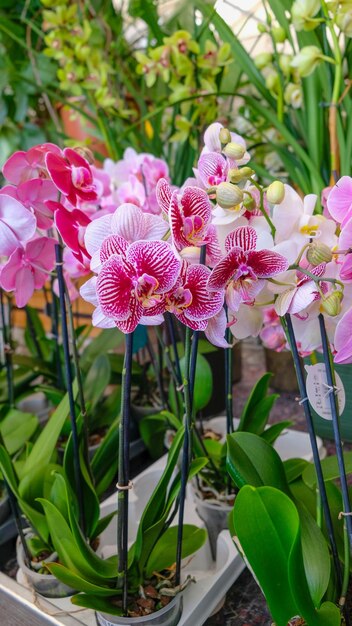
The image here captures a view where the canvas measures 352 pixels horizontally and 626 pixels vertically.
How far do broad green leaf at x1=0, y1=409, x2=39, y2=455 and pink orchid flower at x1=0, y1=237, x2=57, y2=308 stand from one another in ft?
0.87

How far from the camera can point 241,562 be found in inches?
18.7

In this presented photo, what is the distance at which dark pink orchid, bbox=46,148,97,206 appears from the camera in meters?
0.36

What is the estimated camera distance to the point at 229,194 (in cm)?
30

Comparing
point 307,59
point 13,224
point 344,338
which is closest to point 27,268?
point 13,224

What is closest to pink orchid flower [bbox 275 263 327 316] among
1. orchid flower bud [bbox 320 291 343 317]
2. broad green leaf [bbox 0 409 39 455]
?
orchid flower bud [bbox 320 291 343 317]

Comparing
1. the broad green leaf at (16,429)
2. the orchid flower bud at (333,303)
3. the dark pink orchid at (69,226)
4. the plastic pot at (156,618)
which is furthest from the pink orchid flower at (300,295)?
the broad green leaf at (16,429)

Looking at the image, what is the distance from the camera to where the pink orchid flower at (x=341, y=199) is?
314 mm

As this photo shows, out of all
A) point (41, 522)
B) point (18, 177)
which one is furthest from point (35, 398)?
point (18, 177)

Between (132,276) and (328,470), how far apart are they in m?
0.26

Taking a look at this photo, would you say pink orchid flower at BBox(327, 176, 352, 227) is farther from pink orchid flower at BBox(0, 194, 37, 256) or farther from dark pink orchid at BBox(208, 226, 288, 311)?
pink orchid flower at BBox(0, 194, 37, 256)

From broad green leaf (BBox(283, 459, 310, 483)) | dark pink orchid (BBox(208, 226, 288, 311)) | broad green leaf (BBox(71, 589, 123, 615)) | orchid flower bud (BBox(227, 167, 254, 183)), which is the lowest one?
broad green leaf (BBox(71, 589, 123, 615))

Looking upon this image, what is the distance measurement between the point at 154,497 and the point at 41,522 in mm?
152

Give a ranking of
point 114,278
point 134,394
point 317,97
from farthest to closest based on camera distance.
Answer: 1. point 134,394
2. point 317,97
3. point 114,278

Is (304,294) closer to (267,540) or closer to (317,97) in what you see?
(267,540)
